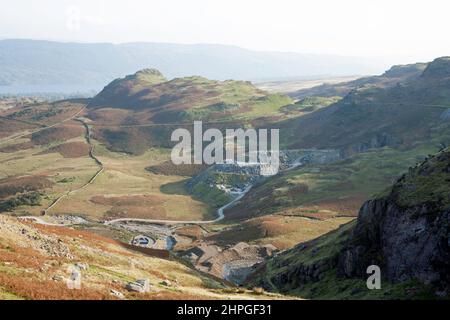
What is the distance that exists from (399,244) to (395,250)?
716mm

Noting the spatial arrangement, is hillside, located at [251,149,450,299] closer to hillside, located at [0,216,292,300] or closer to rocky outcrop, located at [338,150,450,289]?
rocky outcrop, located at [338,150,450,289]

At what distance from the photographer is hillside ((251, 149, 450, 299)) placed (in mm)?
44625

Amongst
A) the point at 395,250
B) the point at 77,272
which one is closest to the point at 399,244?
the point at 395,250

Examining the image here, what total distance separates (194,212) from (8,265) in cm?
11555

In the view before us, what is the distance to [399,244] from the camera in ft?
164

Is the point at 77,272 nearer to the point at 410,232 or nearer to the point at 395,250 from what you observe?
the point at 395,250

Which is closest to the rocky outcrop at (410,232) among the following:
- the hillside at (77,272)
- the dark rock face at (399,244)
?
the dark rock face at (399,244)

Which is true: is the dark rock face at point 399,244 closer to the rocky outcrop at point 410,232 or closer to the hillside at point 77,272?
the rocky outcrop at point 410,232

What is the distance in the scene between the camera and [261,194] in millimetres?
154250

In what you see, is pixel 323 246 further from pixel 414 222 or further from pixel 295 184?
pixel 295 184

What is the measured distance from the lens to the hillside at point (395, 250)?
44.6 meters

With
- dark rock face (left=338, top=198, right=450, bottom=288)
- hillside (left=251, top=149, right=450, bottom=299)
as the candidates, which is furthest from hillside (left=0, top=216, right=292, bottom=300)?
dark rock face (left=338, top=198, right=450, bottom=288)

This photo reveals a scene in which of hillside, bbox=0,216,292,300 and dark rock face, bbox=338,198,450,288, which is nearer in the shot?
hillside, bbox=0,216,292,300
